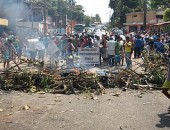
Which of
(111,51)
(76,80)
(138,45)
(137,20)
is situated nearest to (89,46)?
(111,51)

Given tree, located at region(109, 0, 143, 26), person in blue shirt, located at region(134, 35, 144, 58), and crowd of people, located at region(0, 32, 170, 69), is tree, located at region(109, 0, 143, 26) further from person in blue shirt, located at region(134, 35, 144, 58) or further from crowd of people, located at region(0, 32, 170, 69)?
crowd of people, located at region(0, 32, 170, 69)

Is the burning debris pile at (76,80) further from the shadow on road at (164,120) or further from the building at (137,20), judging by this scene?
the building at (137,20)

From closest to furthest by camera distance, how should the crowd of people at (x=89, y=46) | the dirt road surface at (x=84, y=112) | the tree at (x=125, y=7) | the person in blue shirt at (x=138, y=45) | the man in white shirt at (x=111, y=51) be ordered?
the dirt road surface at (x=84, y=112), the crowd of people at (x=89, y=46), the man in white shirt at (x=111, y=51), the person in blue shirt at (x=138, y=45), the tree at (x=125, y=7)

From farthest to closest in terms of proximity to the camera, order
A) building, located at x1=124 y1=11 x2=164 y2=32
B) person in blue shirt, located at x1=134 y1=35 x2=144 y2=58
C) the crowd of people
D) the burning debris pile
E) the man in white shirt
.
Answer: building, located at x1=124 y1=11 x2=164 y2=32
person in blue shirt, located at x1=134 y1=35 x2=144 y2=58
the man in white shirt
the crowd of people
the burning debris pile

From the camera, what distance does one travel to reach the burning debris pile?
10.7 m

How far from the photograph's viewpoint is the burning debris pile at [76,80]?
10.7 m

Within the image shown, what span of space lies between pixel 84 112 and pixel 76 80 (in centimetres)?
287

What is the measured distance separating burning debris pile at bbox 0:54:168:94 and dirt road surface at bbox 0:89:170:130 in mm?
546

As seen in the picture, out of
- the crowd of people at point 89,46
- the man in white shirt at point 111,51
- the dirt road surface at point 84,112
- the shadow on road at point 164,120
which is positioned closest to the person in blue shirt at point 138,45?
the crowd of people at point 89,46

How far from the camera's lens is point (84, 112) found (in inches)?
319

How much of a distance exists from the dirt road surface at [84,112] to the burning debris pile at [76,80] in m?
0.55

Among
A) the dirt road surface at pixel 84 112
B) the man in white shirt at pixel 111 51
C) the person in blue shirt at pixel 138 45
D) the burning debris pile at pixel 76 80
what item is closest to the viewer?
the dirt road surface at pixel 84 112

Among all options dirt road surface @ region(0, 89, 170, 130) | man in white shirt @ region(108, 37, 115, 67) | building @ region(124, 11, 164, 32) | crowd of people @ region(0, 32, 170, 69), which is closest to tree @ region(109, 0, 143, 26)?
building @ region(124, 11, 164, 32)

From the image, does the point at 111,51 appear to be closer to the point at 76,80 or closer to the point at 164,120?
the point at 76,80
